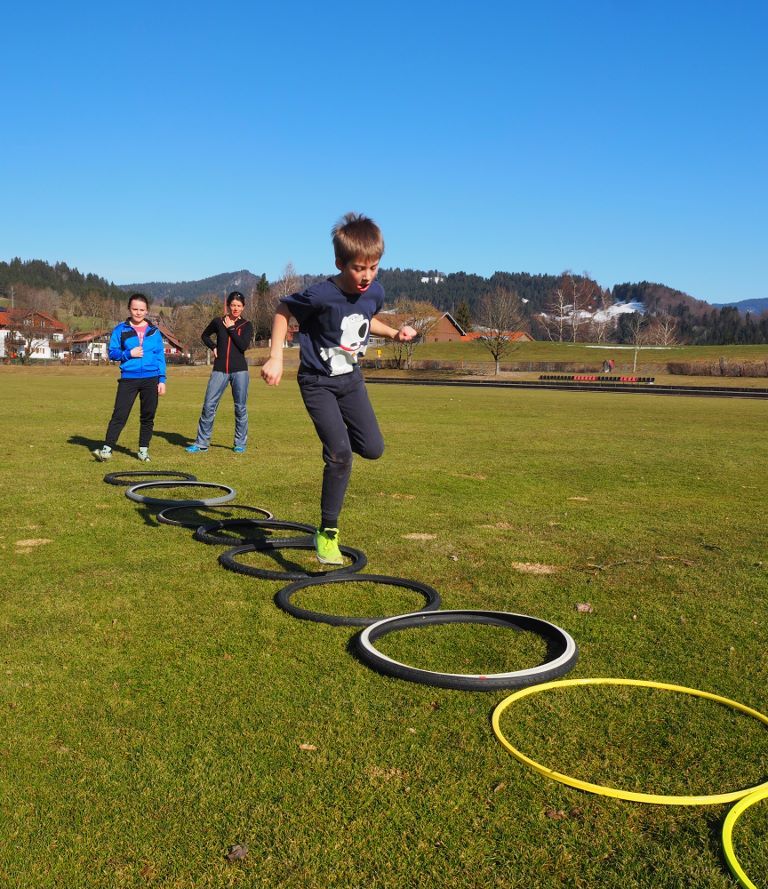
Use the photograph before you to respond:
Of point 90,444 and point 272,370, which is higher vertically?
point 272,370

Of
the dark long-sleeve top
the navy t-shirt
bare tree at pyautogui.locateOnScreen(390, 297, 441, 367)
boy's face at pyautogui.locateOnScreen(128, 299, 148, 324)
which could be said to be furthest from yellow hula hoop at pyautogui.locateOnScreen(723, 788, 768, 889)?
bare tree at pyautogui.locateOnScreen(390, 297, 441, 367)

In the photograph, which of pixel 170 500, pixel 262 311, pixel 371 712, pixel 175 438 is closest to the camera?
pixel 371 712

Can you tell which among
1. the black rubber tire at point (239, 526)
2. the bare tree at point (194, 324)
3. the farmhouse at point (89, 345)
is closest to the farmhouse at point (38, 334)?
the farmhouse at point (89, 345)

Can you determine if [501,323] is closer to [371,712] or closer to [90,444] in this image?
[90,444]

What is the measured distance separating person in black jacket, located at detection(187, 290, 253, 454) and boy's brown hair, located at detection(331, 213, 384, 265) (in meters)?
7.78

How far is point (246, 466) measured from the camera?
11.7m

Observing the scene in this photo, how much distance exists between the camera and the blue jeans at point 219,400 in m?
13.0

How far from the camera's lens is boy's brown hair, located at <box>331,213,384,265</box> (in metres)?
5.39

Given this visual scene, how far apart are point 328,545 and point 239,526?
1.77 metres

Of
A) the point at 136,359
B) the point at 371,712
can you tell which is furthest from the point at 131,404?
the point at 371,712

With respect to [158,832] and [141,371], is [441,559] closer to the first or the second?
[158,832]

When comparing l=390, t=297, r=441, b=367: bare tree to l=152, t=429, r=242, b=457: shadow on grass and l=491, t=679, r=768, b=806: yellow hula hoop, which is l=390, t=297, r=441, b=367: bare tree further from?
l=491, t=679, r=768, b=806: yellow hula hoop

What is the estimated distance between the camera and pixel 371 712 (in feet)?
11.5

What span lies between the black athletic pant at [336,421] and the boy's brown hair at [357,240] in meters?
0.91
